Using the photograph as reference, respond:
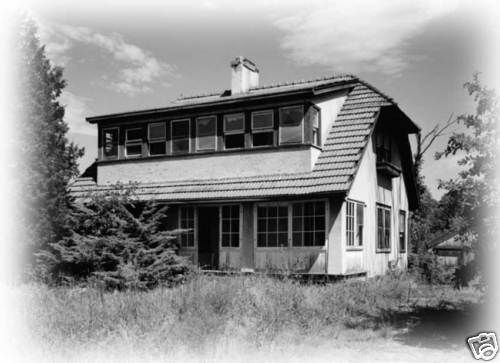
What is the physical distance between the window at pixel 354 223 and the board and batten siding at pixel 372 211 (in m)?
0.23

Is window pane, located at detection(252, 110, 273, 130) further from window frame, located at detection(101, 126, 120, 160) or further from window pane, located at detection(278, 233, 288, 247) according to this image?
window frame, located at detection(101, 126, 120, 160)

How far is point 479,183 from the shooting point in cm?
1010

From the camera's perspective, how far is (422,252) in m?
24.3

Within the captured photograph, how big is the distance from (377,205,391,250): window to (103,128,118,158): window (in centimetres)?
1034

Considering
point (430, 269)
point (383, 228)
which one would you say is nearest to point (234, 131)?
point (383, 228)

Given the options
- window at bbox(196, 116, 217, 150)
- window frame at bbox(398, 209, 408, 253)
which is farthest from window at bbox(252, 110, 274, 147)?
window frame at bbox(398, 209, 408, 253)

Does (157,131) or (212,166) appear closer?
(212,166)

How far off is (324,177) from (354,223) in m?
2.36

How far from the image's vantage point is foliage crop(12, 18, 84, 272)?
17.7m

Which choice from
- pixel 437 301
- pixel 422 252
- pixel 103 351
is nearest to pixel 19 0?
pixel 103 351

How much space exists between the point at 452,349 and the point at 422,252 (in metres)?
15.0

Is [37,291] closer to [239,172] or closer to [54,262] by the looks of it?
[54,262]

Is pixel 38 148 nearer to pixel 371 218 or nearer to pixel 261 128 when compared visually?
pixel 261 128

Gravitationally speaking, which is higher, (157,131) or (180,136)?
(157,131)
